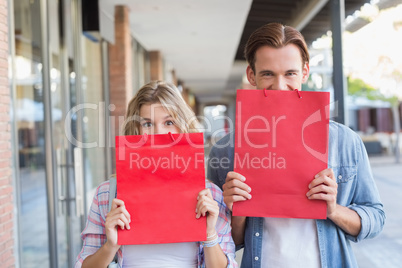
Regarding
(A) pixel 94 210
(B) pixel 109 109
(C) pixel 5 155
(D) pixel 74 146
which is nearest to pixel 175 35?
(B) pixel 109 109

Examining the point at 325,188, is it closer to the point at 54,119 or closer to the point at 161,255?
the point at 161,255

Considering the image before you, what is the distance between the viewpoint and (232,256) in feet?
4.38

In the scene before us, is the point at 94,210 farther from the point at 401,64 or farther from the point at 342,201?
the point at 401,64

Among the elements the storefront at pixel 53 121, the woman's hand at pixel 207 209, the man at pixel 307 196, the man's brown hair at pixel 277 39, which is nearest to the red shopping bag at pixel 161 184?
the woman's hand at pixel 207 209

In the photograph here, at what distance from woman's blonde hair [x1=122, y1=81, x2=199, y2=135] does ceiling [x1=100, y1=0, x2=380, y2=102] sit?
2762mm

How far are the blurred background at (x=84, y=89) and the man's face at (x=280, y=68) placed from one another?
2.08 feet

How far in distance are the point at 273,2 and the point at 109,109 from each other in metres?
3.88

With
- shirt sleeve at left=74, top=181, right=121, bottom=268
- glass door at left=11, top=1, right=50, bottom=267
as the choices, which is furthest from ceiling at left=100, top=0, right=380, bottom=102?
shirt sleeve at left=74, top=181, right=121, bottom=268

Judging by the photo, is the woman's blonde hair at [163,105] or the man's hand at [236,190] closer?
the man's hand at [236,190]

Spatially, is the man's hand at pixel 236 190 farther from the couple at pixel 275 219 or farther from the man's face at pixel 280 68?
the man's face at pixel 280 68

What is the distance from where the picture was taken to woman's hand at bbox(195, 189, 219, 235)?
47.2 inches

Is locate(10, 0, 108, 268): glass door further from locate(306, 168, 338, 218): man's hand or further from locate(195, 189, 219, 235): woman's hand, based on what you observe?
locate(306, 168, 338, 218): man's hand

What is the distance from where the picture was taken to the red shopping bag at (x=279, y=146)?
4.11 feet

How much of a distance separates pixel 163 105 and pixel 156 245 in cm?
46
